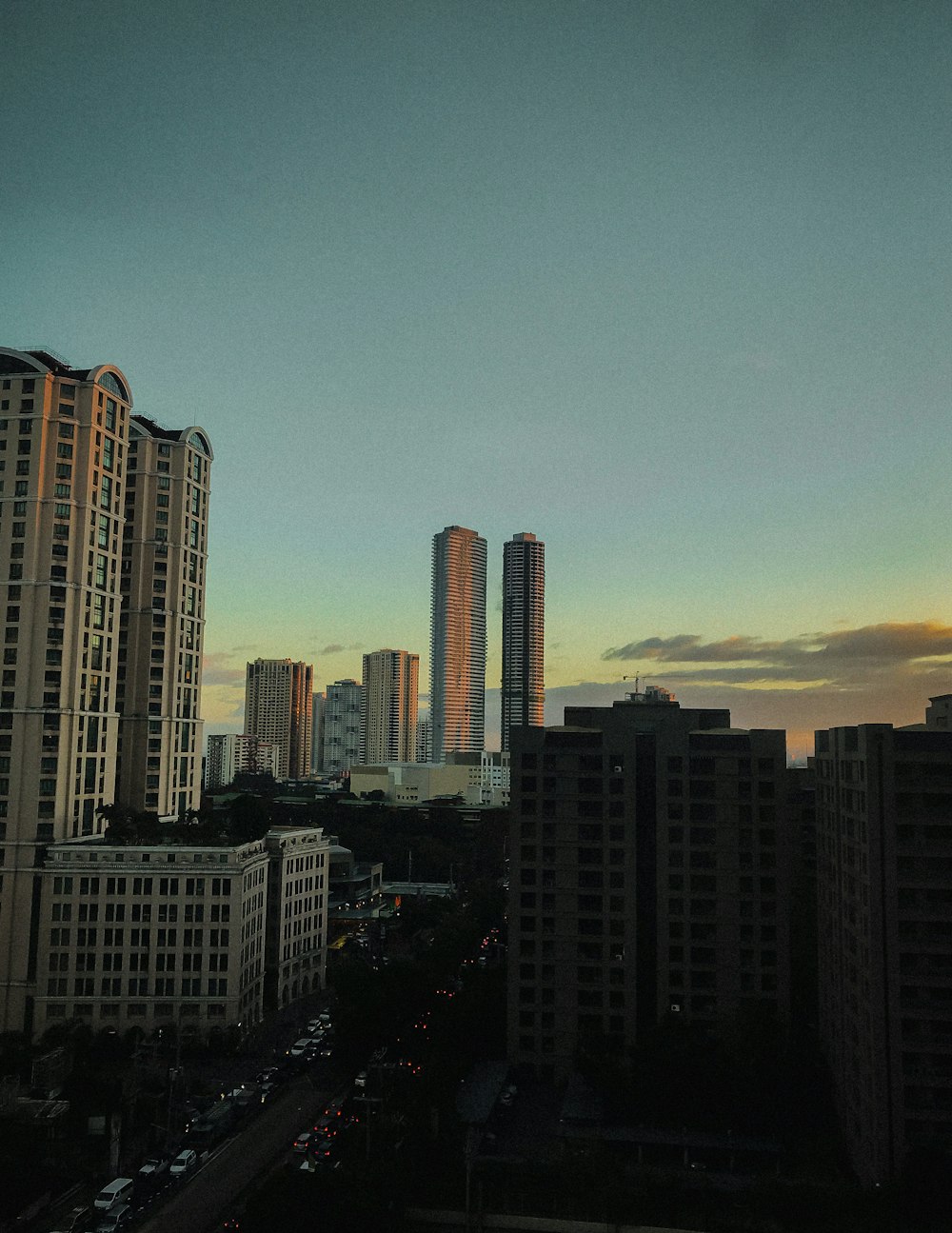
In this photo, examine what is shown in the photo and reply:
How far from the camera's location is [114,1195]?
4288 cm

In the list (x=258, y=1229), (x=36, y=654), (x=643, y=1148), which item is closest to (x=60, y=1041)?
(x=36, y=654)

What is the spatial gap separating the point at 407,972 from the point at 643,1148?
22142 mm

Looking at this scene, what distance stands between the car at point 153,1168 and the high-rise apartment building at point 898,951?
1342 inches

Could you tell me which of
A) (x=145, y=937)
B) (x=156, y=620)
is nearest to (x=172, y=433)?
(x=156, y=620)

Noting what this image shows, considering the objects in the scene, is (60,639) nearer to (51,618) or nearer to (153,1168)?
(51,618)

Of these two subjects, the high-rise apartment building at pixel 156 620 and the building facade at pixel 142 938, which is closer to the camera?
the building facade at pixel 142 938

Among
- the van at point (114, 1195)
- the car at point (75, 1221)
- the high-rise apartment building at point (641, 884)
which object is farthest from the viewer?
the high-rise apartment building at point (641, 884)

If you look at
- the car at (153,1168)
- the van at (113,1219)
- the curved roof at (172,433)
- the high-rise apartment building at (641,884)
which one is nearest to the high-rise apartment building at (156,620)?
the curved roof at (172,433)

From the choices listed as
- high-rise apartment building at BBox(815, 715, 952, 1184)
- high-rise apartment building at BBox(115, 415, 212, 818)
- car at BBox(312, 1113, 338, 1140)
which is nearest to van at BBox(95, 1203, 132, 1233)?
car at BBox(312, 1113, 338, 1140)

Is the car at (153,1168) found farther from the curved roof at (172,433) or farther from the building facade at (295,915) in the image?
the curved roof at (172,433)

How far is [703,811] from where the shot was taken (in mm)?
60688

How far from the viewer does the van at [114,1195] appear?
139 feet

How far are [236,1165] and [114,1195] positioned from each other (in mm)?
6842

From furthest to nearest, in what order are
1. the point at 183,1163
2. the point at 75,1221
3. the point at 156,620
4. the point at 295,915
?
the point at 156,620
the point at 295,915
the point at 183,1163
the point at 75,1221
